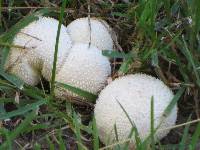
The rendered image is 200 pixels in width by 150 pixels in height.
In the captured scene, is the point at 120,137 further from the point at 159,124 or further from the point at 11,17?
the point at 11,17

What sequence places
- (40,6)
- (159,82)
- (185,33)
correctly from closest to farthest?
(159,82) → (185,33) → (40,6)

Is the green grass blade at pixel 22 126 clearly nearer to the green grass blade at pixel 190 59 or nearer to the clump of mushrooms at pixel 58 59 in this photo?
the clump of mushrooms at pixel 58 59

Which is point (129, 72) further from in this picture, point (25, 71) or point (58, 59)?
point (25, 71)

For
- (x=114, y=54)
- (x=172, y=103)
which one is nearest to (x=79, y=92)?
(x=114, y=54)

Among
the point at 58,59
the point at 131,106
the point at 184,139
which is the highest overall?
the point at 58,59

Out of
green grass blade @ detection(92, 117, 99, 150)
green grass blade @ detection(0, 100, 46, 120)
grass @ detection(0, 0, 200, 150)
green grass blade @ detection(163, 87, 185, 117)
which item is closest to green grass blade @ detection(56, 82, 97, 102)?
grass @ detection(0, 0, 200, 150)

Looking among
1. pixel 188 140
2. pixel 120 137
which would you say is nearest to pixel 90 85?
pixel 120 137

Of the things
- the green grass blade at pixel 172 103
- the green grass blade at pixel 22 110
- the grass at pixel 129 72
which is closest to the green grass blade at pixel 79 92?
the grass at pixel 129 72
